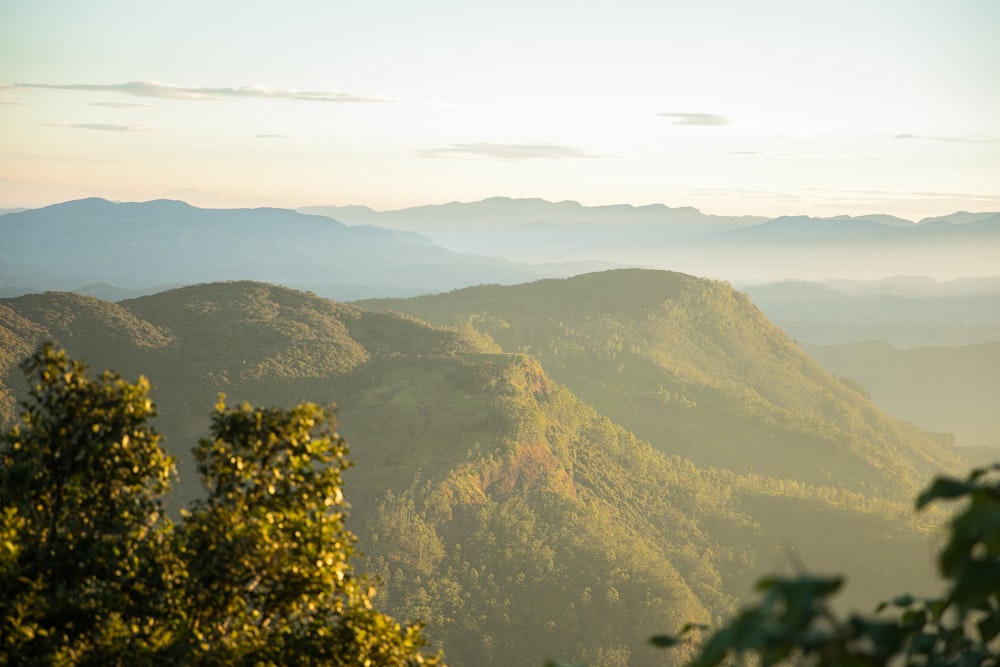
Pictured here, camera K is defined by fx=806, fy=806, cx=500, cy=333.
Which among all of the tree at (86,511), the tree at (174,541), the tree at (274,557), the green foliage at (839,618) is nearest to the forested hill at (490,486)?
the tree at (86,511)

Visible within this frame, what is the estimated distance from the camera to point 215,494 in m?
13.3

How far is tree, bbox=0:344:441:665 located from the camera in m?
12.1

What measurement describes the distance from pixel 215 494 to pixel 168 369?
130 m

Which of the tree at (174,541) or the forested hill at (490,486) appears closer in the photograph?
the tree at (174,541)

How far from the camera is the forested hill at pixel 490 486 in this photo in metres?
103

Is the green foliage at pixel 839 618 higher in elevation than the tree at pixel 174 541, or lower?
higher

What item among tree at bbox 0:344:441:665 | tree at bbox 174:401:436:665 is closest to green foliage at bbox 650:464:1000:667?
tree at bbox 174:401:436:665

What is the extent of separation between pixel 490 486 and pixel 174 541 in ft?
359

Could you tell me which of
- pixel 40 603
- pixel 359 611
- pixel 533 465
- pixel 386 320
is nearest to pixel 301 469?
pixel 359 611

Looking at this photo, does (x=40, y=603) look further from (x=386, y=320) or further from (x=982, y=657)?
(x=386, y=320)

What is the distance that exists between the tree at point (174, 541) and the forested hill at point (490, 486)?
87553mm

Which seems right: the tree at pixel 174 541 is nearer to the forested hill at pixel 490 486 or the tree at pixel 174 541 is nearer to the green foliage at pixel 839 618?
the green foliage at pixel 839 618

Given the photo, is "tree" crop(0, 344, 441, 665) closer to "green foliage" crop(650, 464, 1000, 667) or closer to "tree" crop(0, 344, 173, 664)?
"tree" crop(0, 344, 173, 664)

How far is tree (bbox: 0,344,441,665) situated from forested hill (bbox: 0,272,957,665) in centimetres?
8755
